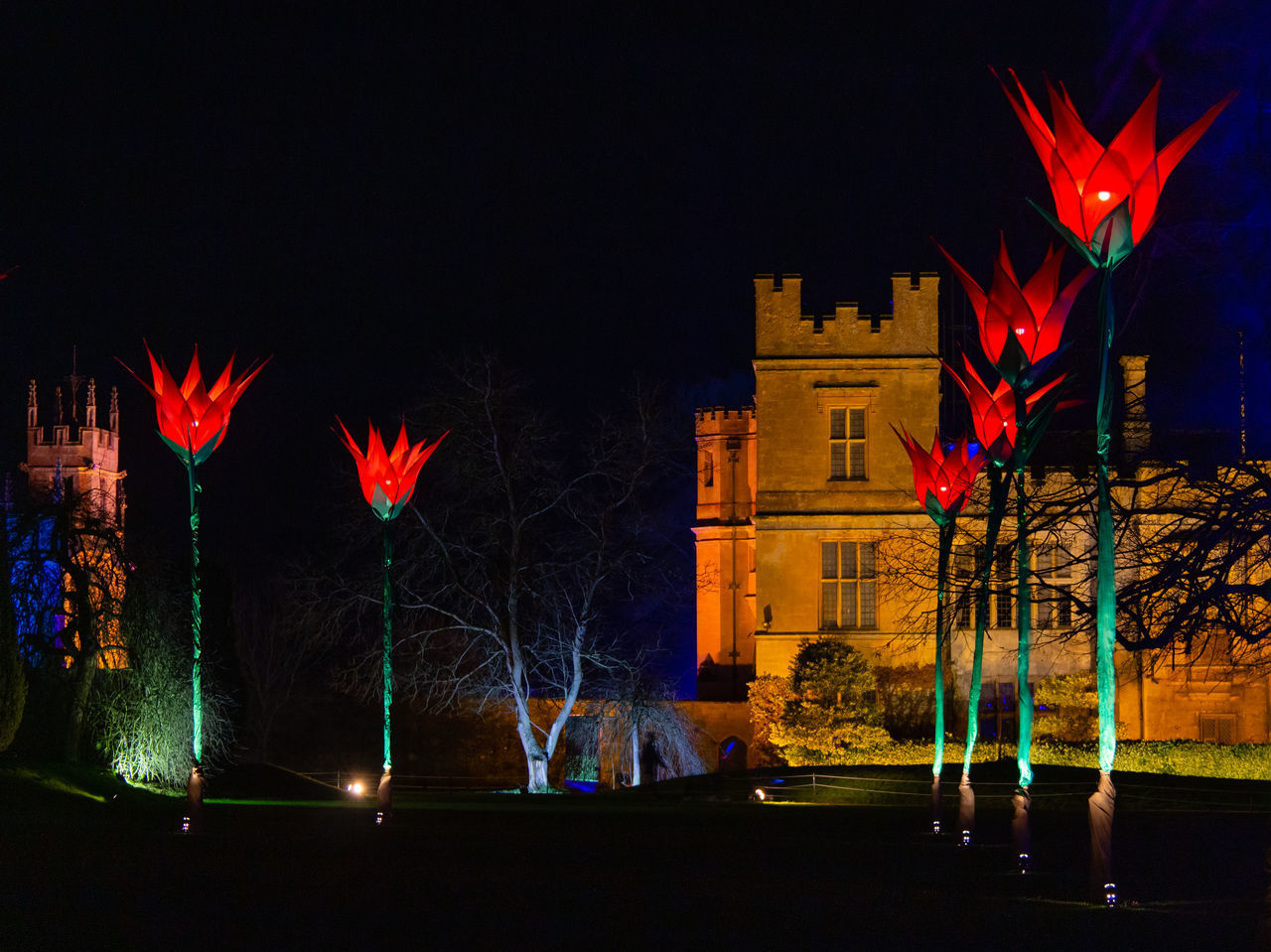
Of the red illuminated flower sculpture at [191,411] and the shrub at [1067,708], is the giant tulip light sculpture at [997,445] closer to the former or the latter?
the red illuminated flower sculpture at [191,411]

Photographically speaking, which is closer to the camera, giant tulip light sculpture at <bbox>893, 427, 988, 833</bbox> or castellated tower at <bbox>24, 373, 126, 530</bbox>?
giant tulip light sculpture at <bbox>893, 427, 988, 833</bbox>

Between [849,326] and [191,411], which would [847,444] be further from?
[191,411]

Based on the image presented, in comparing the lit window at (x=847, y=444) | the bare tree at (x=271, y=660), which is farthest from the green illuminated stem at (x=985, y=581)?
the bare tree at (x=271, y=660)

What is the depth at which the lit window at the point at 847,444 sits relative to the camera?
37.2m

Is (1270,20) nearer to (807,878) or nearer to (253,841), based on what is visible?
(807,878)

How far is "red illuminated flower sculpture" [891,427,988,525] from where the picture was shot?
68.9 ft

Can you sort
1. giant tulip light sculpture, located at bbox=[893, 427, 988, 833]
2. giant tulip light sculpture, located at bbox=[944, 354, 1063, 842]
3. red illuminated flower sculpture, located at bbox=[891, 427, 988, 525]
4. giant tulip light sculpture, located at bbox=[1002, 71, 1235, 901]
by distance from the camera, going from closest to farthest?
1. giant tulip light sculpture, located at bbox=[1002, 71, 1235, 901]
2. giant tulip light sculpture, located at bbox=[944, 354, 1063, 842]
3. giant tulip light sculpture, located at bbox=[893, 427, 988, 833]
4. red illuminated flower sculpture, located at bbox=[891, 427, 988, 525]

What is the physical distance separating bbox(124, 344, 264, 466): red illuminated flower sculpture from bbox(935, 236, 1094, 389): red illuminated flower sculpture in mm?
9869

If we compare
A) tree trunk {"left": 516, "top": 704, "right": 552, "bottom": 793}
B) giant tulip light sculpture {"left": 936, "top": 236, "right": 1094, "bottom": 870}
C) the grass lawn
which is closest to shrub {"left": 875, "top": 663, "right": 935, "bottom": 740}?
tree trunk {"left": 516, "top": 704, "right": 552, "bottom": 793}

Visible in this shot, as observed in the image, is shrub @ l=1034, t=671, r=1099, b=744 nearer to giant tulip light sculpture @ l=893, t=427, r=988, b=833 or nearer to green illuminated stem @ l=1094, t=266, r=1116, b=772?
giant tulip light sculpture @ l=893, t=427, r=988, b=833

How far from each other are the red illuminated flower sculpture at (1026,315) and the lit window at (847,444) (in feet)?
67.9

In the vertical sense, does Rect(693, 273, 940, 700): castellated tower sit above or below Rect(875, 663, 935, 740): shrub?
above

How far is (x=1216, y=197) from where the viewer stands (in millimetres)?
15117

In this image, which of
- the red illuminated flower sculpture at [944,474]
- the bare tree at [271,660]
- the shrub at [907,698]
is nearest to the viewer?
Answer: the red illuminated flower sculpture at [944,474]
